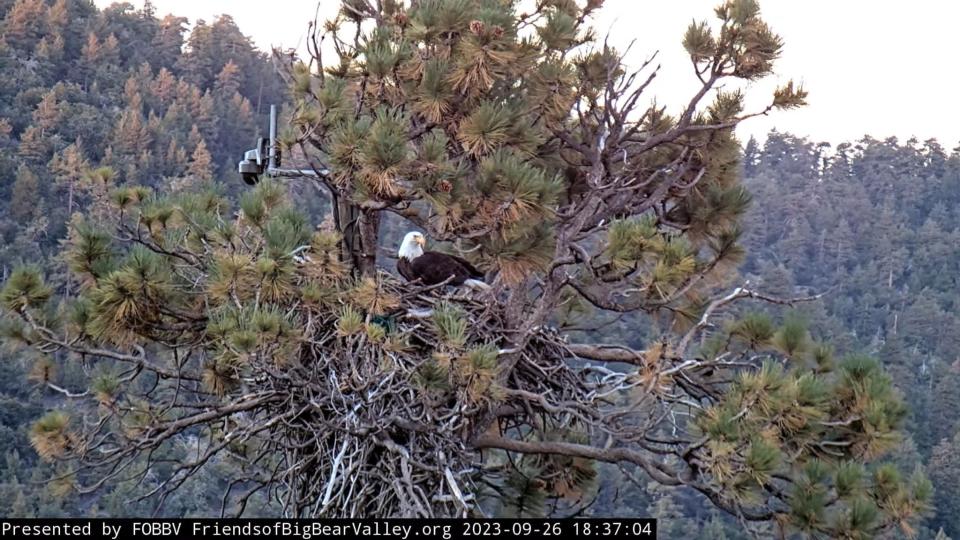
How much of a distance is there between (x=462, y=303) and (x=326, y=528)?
1159 millimetres

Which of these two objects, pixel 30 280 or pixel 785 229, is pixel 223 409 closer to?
pixel 30 280

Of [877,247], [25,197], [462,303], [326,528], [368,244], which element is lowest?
[25,197]

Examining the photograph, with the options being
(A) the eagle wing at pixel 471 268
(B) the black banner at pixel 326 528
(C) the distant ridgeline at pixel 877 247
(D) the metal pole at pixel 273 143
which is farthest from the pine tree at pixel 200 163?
(B) the black banner at pixel 326 528

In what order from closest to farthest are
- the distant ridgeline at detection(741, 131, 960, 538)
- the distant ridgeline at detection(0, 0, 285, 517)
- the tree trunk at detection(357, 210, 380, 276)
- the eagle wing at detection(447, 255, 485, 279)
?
1. the tree trunk at detection(357, 210, 380, 276)
2. the eagle wing at detection(447, 255, 485, 279)
3. the distant ridgeline at detection(0, 0, 285, 517)
4. the distant ridgeline at detection(741, 131, 960, 538)

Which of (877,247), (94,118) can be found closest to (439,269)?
(877,247)

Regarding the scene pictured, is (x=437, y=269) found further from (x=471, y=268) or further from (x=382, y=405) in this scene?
(x=382, y=405)

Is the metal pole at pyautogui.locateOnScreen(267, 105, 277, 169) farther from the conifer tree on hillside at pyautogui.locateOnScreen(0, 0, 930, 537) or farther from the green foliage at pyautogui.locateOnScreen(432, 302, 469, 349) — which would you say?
the green foliage at pyautogui.locateOnScreen(432, 302, 469, 349)

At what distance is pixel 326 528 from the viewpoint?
4383mm

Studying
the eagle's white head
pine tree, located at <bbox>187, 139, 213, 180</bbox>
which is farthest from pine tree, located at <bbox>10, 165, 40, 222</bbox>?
the eagle's white head

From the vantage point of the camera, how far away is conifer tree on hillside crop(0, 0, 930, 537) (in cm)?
422

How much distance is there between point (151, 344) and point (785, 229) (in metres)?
31.2

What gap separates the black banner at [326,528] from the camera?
4.36 m

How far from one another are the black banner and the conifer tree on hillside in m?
0.10

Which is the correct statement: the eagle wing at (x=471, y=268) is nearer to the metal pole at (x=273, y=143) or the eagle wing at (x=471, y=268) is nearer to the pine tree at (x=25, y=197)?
the metal pole at (x=273, y=143)
